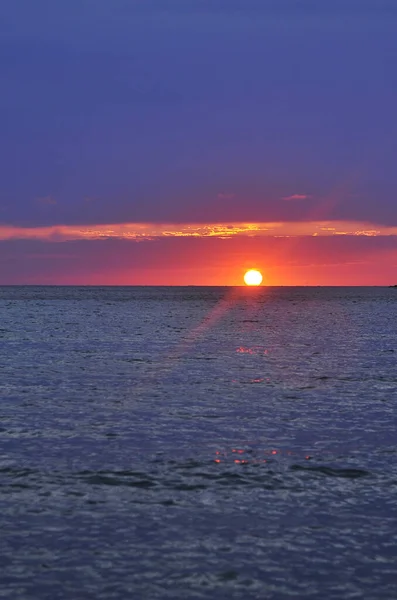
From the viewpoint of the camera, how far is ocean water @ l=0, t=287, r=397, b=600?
12359mm

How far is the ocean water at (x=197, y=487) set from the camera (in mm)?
12359

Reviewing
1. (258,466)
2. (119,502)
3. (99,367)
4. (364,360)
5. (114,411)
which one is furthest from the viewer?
(364,360)

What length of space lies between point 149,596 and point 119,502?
4.91 meters

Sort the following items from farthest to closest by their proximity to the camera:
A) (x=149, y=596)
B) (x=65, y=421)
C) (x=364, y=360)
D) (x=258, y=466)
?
(x=364, y=360) < (x=65, y=421) < (x=258, y=466) < (x=149, y=596)

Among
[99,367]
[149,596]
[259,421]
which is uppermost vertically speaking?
[99,367]

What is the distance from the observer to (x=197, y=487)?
694 inches

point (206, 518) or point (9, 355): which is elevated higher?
point (9, 355)

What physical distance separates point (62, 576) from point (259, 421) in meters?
15.1

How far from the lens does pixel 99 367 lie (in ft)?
147

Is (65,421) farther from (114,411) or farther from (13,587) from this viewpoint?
(13,587)

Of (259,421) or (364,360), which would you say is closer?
(259,421)

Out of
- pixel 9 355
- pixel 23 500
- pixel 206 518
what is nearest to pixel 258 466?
pixel 206 518

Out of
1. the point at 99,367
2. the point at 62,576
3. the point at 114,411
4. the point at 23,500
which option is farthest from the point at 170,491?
the point at 99,367

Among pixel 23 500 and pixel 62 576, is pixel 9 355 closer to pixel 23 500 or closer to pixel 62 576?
pixel 23 500
